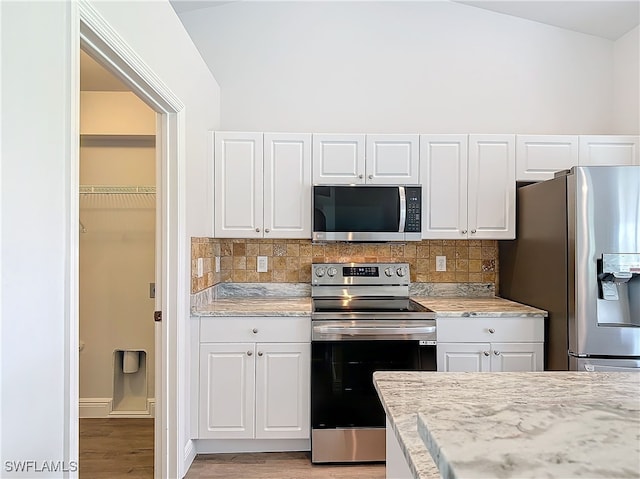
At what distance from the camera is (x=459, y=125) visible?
3.31 meters

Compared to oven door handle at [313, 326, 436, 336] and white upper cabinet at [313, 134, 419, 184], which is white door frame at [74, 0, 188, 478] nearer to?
oven door handle at [313, 326, 436, 336]

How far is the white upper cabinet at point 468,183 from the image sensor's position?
2.97m

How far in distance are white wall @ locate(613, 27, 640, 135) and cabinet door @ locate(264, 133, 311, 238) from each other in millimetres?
2305

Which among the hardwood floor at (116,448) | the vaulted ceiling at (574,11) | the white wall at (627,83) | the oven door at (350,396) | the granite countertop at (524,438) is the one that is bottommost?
the hardwood floor at (116,448)

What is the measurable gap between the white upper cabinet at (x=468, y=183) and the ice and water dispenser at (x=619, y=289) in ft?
2.50

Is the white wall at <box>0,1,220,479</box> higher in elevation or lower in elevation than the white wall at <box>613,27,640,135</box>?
lower

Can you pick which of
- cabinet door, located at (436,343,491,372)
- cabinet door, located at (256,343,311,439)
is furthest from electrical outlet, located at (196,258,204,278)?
cabinet door, located at (436,343,491,372)

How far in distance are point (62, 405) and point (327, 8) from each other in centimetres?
310

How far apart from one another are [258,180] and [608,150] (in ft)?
7.77

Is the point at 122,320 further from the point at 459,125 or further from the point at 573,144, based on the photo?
the point at 573,144

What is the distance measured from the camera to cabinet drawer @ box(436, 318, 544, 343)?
8.61 feet

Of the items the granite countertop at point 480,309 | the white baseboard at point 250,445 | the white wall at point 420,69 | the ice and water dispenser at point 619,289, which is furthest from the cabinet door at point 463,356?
the white wall at point 420,69

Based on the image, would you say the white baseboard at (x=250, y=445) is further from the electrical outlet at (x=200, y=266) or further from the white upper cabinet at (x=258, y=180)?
the white upper cabinet at (x=258, y=180)

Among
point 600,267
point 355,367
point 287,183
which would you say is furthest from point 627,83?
point 355,367
